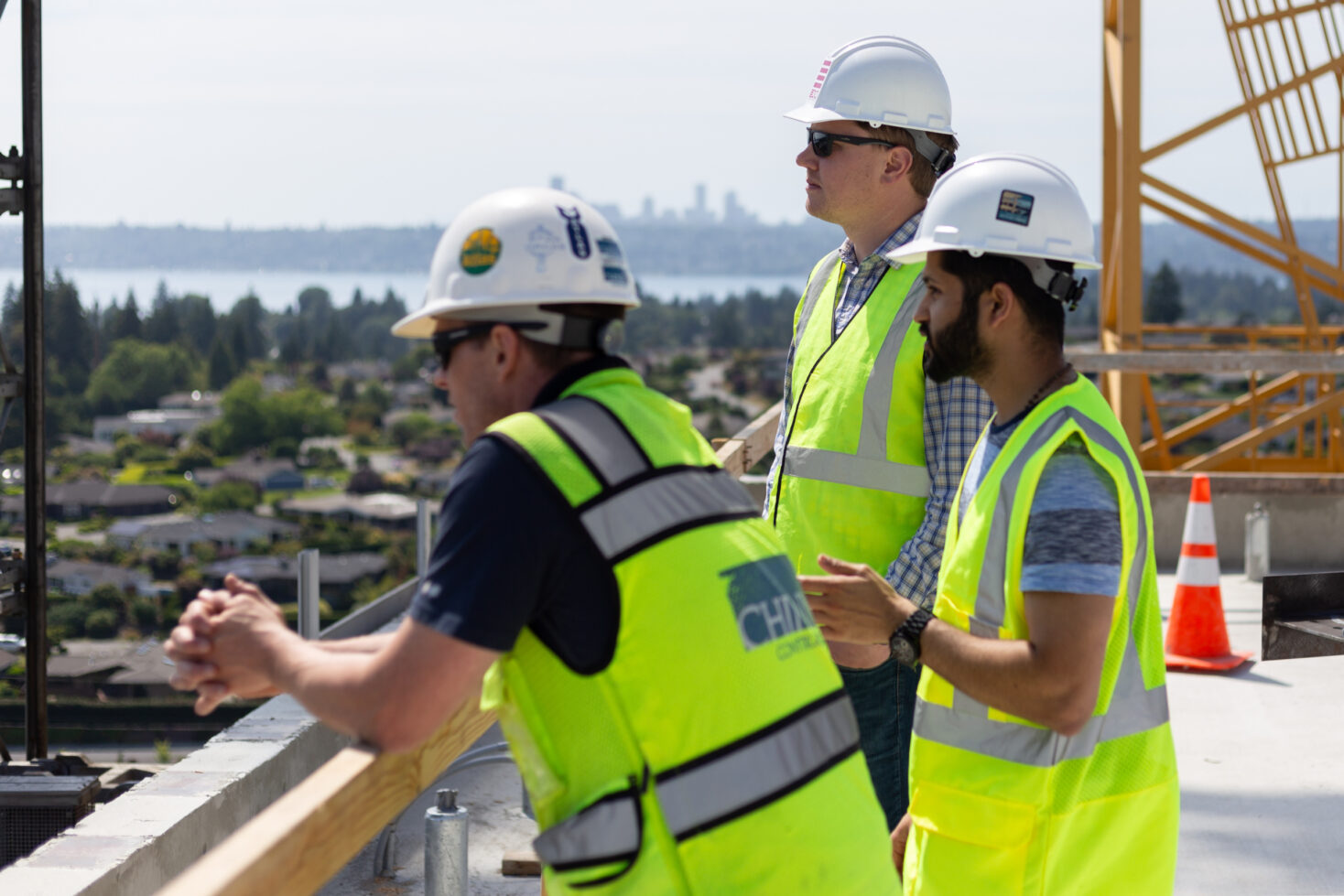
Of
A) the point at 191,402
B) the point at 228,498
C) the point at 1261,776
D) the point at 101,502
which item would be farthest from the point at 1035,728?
the point at 191,402

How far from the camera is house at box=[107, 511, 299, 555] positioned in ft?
357

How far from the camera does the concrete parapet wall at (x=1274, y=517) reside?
8.49m

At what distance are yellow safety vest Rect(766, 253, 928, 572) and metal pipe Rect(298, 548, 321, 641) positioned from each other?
3689 millimetres

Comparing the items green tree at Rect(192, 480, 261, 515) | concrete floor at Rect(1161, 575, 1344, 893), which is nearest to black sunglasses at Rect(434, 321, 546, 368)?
concrete floor at Rect(1161, 575, 1344, 893)

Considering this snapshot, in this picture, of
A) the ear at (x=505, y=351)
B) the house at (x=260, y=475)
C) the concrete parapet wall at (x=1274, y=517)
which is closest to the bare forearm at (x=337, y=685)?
the ear at (x=505, y=351)

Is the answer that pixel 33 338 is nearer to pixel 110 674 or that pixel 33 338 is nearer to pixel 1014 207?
pixel 1014 207

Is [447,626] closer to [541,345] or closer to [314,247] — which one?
[541,345]

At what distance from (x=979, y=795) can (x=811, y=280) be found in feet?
4.56

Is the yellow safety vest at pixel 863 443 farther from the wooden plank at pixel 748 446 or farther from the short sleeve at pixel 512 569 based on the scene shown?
the short sleeve at pixel 512 569

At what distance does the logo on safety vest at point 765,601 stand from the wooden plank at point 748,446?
6.84 feet

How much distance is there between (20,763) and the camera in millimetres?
10148

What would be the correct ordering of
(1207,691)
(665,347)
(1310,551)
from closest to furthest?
(1207,691) < (1310,551) < (665,347)

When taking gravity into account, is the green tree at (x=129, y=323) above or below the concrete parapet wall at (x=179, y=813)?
above

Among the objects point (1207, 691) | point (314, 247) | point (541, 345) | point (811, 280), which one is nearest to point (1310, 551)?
point (1207, 691)
